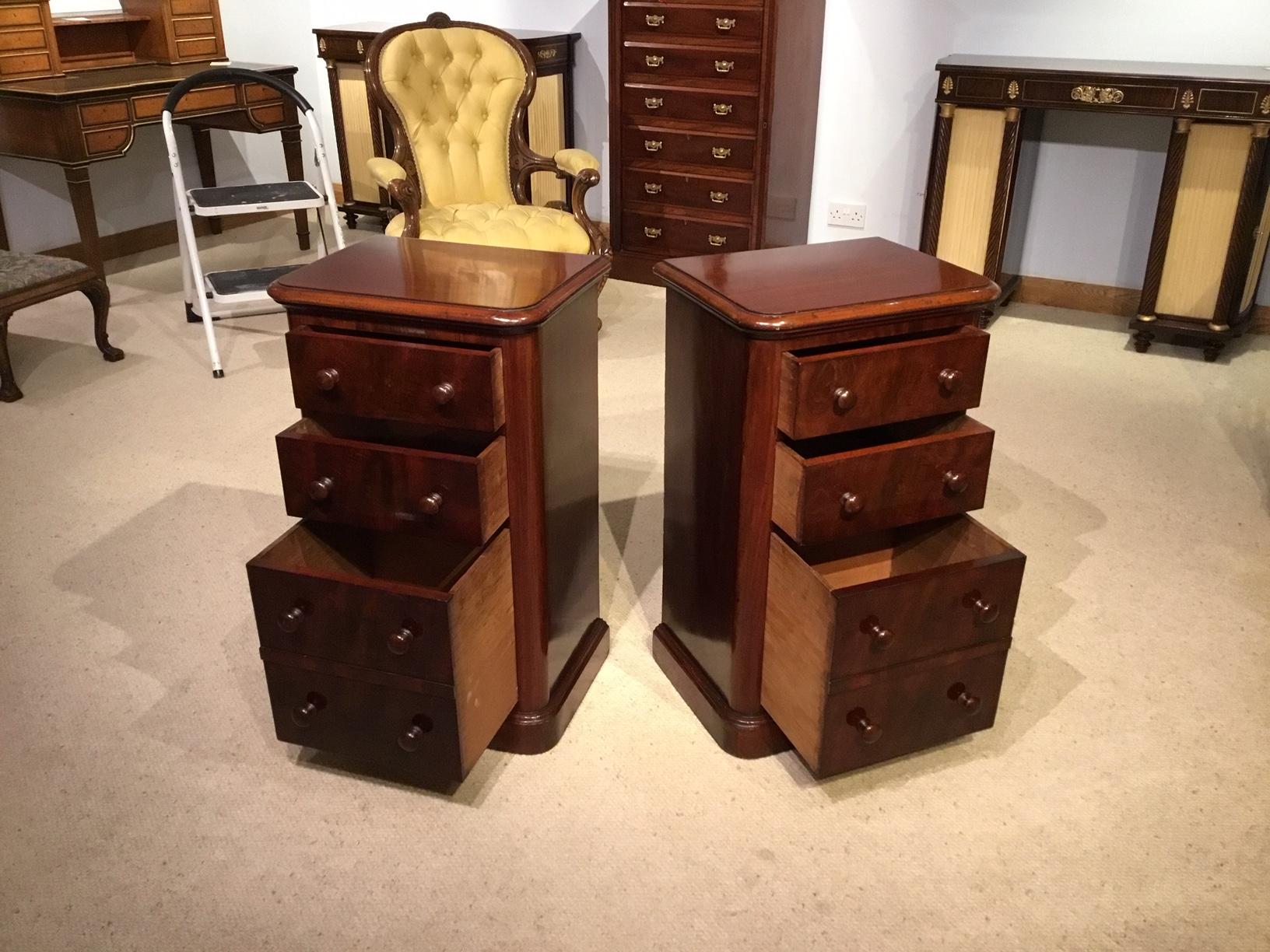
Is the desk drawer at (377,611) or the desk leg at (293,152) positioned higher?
the desk leg at (293,152)

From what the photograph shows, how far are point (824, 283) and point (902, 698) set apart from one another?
25.3 inches

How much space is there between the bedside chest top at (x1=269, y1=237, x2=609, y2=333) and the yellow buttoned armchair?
156cm

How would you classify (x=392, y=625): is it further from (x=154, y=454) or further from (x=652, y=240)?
(x=652, y=240)

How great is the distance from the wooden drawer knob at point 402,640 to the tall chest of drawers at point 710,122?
274cm

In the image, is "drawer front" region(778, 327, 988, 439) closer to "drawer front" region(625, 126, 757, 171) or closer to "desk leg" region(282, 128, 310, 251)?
"drawer front" region(625, 126, 757, 171)

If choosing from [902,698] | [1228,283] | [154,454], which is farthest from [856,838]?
[1228,283]

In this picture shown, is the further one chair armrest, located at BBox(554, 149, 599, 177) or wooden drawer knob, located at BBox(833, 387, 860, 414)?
chair armrest, located at BBox(554, 149, 599, 177)

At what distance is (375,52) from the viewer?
3.37 m

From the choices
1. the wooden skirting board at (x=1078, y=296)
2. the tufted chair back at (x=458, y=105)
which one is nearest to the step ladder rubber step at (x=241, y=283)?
the tufted chair back at (x=458, y=105)

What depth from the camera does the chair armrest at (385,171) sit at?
321 centimetres

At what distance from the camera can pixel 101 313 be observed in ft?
11.2

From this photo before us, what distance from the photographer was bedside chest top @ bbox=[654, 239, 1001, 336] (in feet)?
4.84

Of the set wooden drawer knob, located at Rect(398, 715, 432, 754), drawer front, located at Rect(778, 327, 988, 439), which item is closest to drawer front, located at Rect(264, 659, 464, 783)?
wooden drawer knob, located at Rect(398, 715, 432, 754)

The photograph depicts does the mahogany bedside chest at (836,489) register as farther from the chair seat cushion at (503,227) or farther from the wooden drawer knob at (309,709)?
the chair seat cushion at (503,227)
